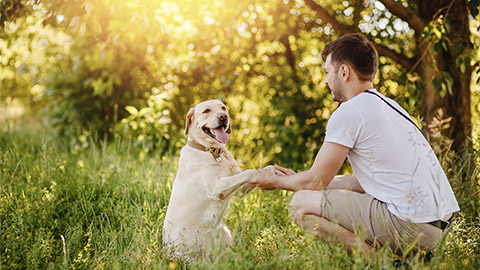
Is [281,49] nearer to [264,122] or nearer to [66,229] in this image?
[264,122]

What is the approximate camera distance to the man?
2.56m

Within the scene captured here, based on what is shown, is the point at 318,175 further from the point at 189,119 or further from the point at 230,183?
the point at 189,119

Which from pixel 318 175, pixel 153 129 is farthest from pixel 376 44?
pixel 153 129

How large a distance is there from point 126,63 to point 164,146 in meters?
1.98

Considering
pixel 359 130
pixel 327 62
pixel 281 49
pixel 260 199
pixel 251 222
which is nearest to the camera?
pixel 359 130

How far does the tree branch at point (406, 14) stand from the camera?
4.33 m

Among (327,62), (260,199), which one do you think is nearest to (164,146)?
(260,199)

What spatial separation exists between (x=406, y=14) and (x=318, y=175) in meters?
2.58

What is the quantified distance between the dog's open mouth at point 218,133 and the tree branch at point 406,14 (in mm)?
2267

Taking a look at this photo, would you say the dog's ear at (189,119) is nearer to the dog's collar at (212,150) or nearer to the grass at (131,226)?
the dog's collar at (212,150)

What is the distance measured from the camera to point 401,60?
481 centimetres

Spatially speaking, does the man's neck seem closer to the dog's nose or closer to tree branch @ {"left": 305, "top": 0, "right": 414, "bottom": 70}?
the dog's nose

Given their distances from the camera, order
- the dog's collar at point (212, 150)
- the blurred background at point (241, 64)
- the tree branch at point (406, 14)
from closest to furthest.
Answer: the dog's collar at point (212, 150)
the blurred background at point (241, 64)
the tree branch at point (406, 14)

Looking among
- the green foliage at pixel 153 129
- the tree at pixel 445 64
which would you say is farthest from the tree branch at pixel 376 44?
the green foliage at pixel 153 129
